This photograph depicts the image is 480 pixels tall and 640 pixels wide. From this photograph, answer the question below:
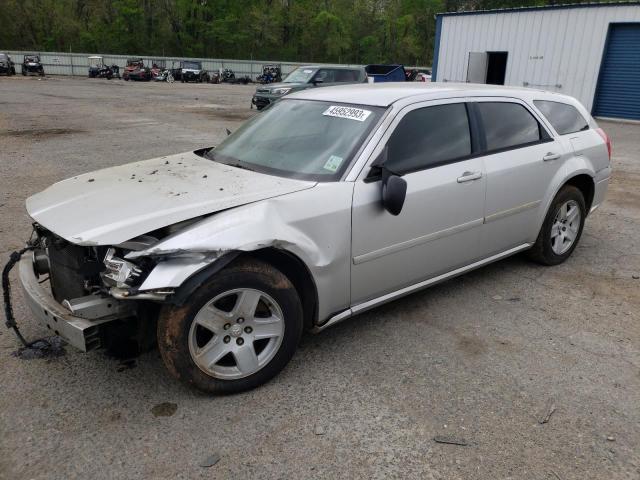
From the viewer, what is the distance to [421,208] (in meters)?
3.57

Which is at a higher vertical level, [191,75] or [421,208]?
[421,208]

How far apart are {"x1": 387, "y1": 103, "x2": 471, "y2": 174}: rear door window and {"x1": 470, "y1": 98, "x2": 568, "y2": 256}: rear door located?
23cm

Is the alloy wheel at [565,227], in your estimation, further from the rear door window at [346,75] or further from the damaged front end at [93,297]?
the rear door window at [346,75]

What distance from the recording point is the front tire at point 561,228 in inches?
186

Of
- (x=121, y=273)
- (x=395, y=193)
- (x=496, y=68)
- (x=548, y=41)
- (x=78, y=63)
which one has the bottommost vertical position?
(x=78, y=63)

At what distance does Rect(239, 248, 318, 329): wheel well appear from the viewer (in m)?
3.00

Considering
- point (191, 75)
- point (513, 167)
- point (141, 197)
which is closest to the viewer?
point (141, 197)

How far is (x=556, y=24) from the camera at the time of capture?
751 inches

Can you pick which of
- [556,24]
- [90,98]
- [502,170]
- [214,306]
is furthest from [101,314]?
[90,98]

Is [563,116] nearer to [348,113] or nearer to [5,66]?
[348,113]

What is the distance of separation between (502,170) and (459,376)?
1.72 m

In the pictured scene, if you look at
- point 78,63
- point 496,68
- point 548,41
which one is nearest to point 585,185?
point 548,41

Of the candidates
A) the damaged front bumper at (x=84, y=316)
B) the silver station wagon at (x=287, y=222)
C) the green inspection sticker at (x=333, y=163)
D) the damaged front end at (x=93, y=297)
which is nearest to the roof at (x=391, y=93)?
the silver station wagon at (x=287, y=222)

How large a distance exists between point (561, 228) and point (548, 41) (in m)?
17.3
